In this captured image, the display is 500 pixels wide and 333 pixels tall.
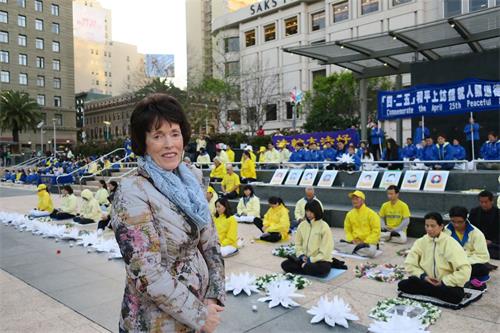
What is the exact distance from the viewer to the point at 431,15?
31781 millimetres

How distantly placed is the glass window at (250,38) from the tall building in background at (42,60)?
29.6m

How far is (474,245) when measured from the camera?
17.8ft

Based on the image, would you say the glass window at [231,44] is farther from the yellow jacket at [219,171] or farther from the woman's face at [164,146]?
the woman's face at [164,146]

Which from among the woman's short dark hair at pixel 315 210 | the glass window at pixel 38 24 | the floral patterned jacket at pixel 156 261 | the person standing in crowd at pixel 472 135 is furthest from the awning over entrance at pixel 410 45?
the glass window at pixel 38 24

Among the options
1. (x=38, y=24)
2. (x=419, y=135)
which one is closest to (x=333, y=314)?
(x=419, y=135)

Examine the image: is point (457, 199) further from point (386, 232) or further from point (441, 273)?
point (441, 273)

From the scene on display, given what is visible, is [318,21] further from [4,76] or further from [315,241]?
[4,76]

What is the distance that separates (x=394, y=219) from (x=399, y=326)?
4647 mm

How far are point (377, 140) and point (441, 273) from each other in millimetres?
11185

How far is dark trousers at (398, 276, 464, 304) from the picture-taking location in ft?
14.6

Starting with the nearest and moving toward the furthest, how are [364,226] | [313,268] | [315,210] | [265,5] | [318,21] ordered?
[313,268] < [315,210] < [364,226] < [318,21] < [265,5]

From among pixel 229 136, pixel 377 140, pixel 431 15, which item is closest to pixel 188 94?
pixel 229 136

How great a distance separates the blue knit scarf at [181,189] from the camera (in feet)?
5.41

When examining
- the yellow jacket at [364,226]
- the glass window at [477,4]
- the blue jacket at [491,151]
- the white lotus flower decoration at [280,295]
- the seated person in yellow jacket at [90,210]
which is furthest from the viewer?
the glass window at [477,4]
